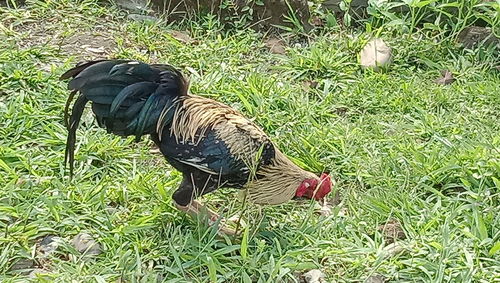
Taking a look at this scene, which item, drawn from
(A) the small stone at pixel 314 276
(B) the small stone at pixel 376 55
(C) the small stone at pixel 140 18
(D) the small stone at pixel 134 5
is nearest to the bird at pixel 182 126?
(A) the small stone at pixel 314 276

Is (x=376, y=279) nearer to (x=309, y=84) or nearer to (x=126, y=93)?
(x=126, y=93)

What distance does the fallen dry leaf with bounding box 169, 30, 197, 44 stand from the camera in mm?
5500

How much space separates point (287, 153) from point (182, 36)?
5.51 feet

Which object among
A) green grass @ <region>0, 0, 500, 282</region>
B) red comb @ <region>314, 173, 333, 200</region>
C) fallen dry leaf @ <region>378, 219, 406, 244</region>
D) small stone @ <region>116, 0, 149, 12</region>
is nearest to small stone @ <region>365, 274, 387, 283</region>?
green grass @ <region>0, 0, 500, 282</region>

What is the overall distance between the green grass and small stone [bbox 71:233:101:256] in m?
0.04

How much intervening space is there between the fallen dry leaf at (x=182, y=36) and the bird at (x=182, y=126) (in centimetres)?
208

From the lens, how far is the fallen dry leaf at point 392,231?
3.64 metres

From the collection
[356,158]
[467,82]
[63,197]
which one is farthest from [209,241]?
[467,82]

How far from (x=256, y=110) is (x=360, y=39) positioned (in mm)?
1323

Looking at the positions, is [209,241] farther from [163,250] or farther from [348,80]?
[348,80]

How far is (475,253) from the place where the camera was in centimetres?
345

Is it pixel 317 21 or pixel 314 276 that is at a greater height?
pixel 314 276

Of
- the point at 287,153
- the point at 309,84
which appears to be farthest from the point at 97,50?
the point at 287,153

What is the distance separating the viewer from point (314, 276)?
133 inches
